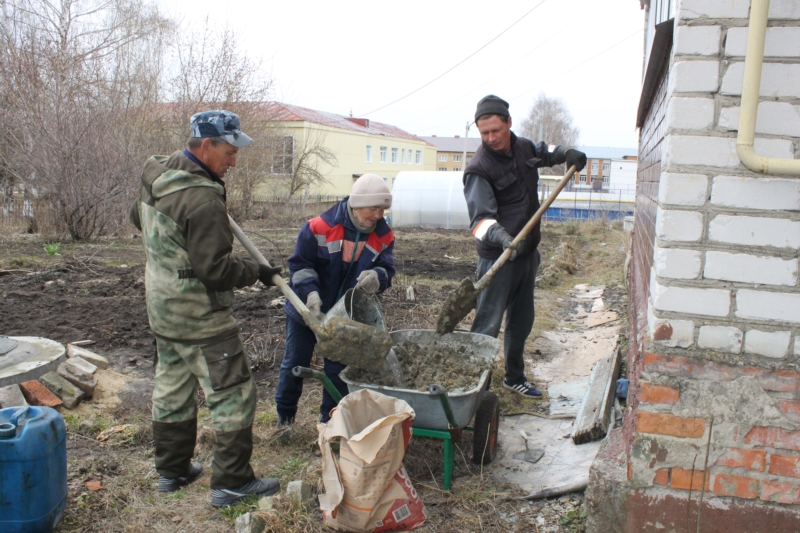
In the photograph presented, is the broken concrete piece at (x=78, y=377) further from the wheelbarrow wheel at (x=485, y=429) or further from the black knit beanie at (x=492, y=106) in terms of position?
the black knit beanie at (x=492, y=106)

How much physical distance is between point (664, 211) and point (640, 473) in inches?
41.0

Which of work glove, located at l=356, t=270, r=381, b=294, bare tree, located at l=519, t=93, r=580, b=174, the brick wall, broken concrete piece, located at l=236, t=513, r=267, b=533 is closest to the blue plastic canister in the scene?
broken concrete piece, located at l=236, t=513, r=267, b=533

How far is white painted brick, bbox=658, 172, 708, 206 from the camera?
7.07 feet

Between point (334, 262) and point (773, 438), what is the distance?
2254mm

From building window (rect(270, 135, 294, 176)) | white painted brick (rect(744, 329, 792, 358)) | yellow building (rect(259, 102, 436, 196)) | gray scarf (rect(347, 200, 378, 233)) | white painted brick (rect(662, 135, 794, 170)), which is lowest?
white painted brick (rect(744, 329, 792, 358))

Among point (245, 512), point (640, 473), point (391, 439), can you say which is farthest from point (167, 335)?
point (640, 473)

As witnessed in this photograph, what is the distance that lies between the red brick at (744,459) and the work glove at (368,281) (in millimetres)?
1861

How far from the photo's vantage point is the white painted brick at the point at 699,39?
6.81ft

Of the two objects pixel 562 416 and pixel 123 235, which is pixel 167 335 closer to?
pixel 562 416

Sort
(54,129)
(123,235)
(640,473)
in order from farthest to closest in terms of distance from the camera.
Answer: (123,235)
(54,129)
(640,473)

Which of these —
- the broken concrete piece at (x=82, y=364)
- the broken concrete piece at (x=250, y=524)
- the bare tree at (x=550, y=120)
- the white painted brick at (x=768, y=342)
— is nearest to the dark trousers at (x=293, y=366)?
the broken concrete piece at (x=250, y=524)

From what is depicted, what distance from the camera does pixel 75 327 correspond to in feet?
18.7

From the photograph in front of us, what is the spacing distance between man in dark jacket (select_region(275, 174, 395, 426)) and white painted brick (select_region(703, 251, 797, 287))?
1.64 m

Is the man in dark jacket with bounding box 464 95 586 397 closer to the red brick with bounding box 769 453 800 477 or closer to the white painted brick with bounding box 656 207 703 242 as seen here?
the white painted brick with bounding box 656 207 703 242
